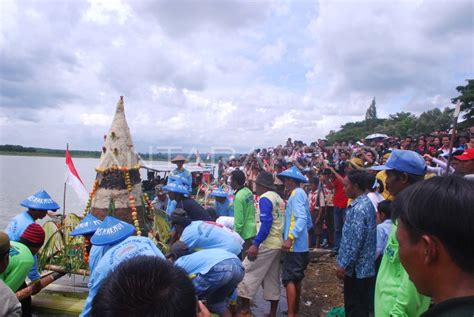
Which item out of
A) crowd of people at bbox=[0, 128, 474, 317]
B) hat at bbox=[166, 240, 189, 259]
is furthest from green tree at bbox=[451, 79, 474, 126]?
hat at bbox=[166, 240, 189, 259]

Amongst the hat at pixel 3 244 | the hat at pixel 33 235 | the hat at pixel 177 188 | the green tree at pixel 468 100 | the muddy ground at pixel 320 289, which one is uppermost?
the green tree at pixel 468 100

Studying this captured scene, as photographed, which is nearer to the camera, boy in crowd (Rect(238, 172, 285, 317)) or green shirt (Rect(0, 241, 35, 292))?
green shirt (Rect(0, 241, 35, 292))

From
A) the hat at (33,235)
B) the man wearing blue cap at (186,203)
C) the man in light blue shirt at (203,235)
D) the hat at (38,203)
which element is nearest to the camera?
the man in light blue shirt at (203,235)

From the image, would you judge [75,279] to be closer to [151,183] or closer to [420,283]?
[420,283]

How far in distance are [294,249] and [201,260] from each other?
155cm

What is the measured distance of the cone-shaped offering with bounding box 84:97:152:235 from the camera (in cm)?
625

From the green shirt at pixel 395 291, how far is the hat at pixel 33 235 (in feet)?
12.5

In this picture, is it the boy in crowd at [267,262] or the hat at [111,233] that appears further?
the boy in crowd at [267,262]

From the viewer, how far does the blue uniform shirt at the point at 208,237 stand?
402 cm

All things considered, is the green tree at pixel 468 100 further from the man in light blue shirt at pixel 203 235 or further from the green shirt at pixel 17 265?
the green shirt at pixel 17 265

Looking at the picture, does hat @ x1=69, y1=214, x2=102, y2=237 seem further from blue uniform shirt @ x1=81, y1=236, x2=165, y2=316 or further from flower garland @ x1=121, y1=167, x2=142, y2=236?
flower garland @ x1=121, y1=167, x2=142, y2=236

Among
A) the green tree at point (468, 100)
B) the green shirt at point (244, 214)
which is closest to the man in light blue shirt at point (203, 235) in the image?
the green shirt at point (244, 214)

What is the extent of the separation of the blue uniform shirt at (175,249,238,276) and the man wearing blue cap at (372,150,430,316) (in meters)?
1.71

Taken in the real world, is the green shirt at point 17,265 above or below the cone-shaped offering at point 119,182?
below
